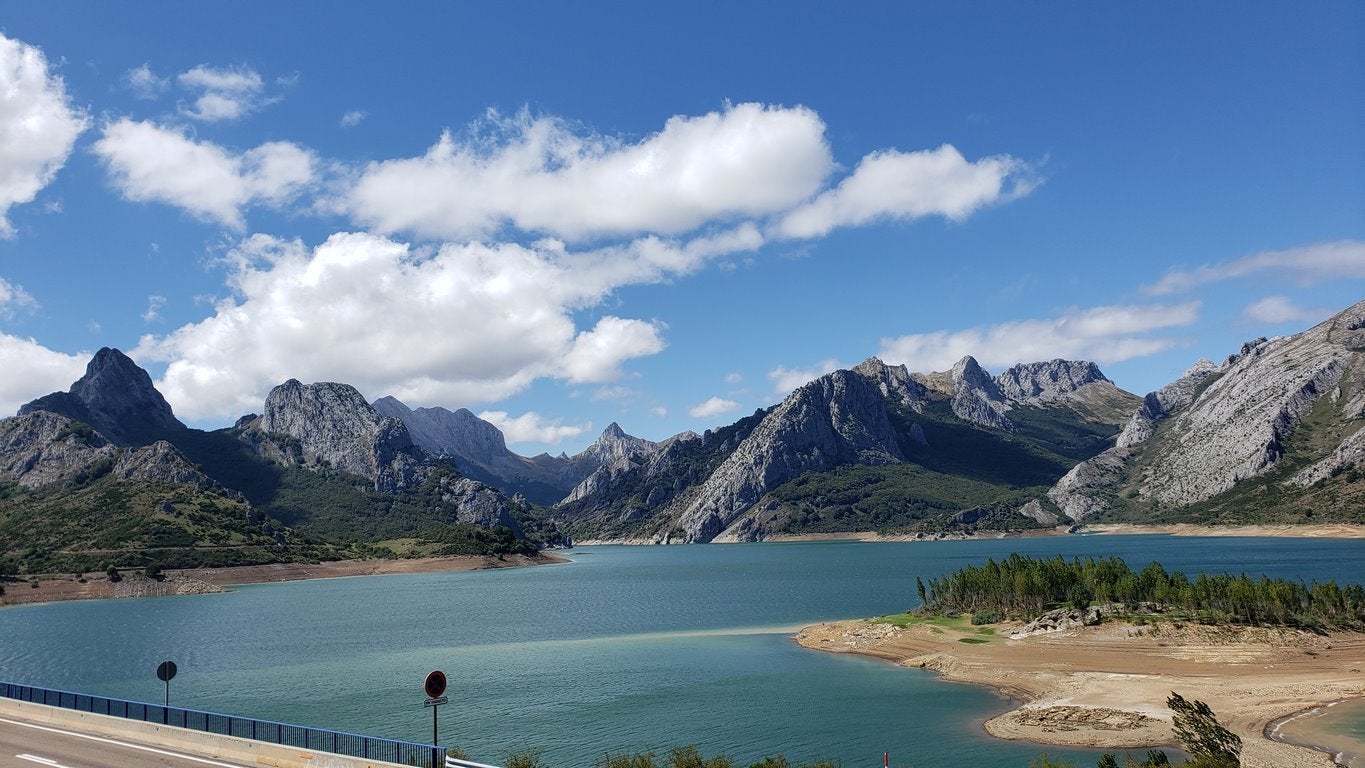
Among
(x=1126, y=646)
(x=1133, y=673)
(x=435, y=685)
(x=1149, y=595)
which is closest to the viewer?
(x=435, y=685)

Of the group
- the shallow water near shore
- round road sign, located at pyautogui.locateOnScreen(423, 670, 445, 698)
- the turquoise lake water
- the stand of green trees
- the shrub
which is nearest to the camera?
round road sign, located at pyautogui.locateOnScreen(423, 670, 445, 698)

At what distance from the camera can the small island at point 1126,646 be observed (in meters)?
51.9

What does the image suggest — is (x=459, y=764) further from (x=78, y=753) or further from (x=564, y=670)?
(x=564, y=670)

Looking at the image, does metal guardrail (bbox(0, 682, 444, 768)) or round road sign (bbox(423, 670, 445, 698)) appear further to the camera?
metal guardrail (bbox(0, 682, 444, 768))

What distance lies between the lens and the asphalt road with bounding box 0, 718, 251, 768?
32375 mm

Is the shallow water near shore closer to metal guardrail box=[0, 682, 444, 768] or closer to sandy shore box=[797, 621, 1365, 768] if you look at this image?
sandy shore box=[797, 621, 1365, 768]

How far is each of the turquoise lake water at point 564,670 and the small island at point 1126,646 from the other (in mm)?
4422

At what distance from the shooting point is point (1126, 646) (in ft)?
240

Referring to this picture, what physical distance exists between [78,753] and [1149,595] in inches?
3424

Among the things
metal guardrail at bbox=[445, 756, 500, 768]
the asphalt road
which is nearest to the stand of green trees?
metal guardrail at bbox=[445, 756, 500, 768]

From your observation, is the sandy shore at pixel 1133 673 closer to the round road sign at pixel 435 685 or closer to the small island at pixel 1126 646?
the small island at pixel 1126 646

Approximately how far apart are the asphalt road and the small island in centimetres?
4386

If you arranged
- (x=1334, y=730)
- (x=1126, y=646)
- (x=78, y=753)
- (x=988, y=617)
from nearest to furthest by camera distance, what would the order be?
(x=78, y=753), (x=1334, y=730), (x=1126, y=646), (x=988, y=617)

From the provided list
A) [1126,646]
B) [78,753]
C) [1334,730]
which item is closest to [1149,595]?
[1126,646]
